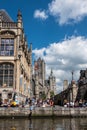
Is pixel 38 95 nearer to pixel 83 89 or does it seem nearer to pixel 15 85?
pixel 83 89

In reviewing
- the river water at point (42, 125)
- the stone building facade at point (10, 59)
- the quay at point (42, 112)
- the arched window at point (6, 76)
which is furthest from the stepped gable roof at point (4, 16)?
the river water at point (42, 125)

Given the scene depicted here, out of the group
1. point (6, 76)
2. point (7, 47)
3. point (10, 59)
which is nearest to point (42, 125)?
point (6, 76)

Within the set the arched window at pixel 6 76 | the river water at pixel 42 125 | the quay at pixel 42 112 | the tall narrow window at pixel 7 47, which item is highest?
the tall narrow window at pixel 7 47

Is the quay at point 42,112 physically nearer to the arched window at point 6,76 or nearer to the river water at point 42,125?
the river water at point 42,125

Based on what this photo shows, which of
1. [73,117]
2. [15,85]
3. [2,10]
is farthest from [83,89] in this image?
[73,117]

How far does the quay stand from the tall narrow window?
20758mm

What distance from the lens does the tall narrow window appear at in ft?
202

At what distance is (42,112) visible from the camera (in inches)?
1711

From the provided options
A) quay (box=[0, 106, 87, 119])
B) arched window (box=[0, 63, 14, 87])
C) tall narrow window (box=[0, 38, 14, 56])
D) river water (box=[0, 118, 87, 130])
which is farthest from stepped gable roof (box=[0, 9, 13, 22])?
river water (box=[0, 118, 87, 130])

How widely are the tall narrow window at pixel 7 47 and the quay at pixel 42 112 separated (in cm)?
2076

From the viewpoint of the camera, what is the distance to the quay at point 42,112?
4225 centimetres

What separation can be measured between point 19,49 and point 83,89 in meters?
23.3

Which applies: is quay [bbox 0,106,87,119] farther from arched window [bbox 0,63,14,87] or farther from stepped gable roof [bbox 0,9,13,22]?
stepped gable roof [bbox 0,9,13,22]

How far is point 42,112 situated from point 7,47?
22636 millimetres
